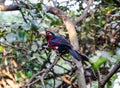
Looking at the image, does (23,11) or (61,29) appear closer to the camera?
(23,11)

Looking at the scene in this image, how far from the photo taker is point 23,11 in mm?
1262

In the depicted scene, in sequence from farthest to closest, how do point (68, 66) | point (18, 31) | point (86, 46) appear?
1. point (86, 46)
2. point (68, 66)
3. point (18, 31)

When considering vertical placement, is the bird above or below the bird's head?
below

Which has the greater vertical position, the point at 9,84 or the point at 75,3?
the point at 75,3

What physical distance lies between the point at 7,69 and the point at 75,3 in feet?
3.15

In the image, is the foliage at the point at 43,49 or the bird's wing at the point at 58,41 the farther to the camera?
the bird's wing at the point at 58,41

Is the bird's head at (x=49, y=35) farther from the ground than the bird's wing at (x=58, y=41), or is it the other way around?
the bird's head at (x=49, y=35)

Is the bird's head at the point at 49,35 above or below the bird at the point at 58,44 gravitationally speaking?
above

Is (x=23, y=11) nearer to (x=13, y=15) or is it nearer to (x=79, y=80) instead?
(x=79, y=80)

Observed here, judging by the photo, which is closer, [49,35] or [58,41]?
[49,35]

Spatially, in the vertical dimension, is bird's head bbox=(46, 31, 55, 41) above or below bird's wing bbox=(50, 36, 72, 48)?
above

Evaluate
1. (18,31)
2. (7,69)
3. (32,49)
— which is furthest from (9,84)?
(18,31)

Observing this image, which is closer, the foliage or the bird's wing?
the foliage

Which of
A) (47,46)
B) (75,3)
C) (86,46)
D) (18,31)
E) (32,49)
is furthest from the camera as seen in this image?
(75,3)
